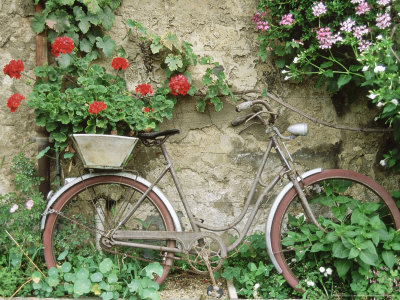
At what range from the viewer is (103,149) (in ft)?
9.70

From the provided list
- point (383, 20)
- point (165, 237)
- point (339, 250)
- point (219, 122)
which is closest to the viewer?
point (339, 250)

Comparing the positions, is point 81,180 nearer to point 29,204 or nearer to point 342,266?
point 29,204

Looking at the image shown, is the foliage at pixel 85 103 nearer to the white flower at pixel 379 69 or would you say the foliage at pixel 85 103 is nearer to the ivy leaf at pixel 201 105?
the ivy leaf at pixel 201 105

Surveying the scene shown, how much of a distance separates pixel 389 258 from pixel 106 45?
2.66 m

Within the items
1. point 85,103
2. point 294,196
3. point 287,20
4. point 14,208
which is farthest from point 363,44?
point 14,208

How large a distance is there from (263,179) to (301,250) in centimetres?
75

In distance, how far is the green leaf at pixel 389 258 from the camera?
288 cm

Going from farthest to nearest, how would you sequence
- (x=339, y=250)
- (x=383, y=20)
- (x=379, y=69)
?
1. (x=383, y=20)
2. (x=339, y=250)
3. (x=379, y=69)

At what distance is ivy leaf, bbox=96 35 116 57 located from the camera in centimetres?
340

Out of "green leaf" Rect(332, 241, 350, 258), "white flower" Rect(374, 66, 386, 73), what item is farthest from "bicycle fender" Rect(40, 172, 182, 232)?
"white flower" Rect(374, 66, 386, 73)

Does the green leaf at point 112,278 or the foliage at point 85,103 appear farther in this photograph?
the foliage at point 85,103

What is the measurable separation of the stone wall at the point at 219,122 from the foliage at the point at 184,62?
0.10m

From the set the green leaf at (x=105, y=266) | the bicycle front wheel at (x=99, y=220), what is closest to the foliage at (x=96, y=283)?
the green leaf at (x=105, y=266)

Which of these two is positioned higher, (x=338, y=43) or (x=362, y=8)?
(x=362, y=8)
